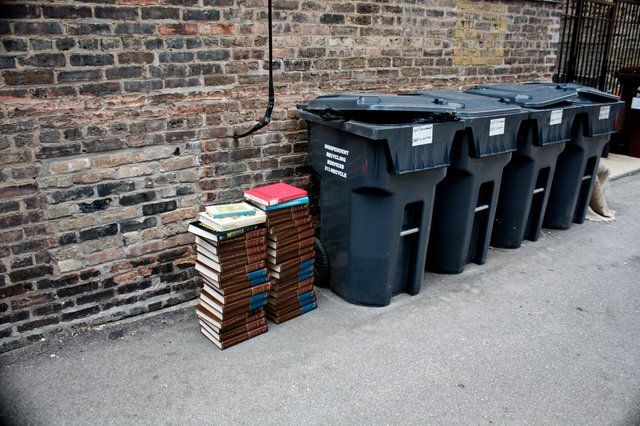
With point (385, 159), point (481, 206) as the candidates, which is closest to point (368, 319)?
point (385, 159)

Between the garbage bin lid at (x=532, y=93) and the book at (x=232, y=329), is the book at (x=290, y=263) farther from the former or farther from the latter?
the garbage bin lid at (x=532, y=93)

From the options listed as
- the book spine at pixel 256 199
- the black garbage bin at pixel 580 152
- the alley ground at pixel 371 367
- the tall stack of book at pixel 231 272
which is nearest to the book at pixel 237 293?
the tall stack of book at pixel 231 272

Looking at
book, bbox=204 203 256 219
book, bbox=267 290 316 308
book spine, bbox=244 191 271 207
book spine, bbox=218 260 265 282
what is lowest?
book, bbox=267 290 316 308

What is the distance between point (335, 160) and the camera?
3.68 metres

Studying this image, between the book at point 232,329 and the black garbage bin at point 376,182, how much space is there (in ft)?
2.57

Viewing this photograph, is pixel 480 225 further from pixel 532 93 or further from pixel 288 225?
pixel 288 225

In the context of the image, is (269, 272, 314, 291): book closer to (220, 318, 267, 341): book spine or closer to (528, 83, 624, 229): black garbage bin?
(220, 318, 267, 341): book spine

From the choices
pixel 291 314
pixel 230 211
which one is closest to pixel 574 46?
pixel 291 314

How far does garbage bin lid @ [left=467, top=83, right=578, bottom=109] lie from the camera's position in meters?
4.62

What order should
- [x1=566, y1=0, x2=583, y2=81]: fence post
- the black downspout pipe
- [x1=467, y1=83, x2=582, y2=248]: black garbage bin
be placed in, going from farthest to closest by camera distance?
[x1=566, y1=0, x2=583, y2=81]: fence post, [x1=467, y1=83, x2=582, y2=248]: black garbage bin, the black downspout pipe

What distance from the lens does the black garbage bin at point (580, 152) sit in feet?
16.8

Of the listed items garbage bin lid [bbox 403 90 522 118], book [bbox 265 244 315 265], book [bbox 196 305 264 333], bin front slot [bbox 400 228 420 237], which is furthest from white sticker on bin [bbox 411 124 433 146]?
book [bbox 196 305 264 333]

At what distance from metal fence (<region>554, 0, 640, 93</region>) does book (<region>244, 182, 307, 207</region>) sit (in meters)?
6.32

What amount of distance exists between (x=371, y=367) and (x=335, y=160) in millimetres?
1502
